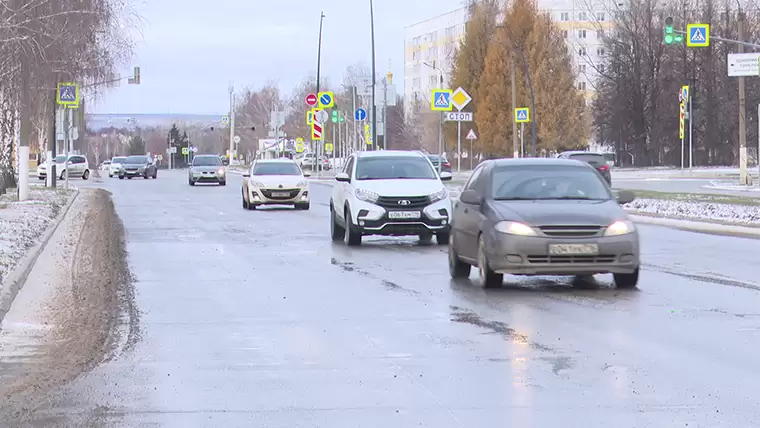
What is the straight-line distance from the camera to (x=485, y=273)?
1508 centimetres

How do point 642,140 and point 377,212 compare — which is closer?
point 377,212

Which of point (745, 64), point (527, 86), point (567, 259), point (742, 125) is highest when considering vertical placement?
point (527, 86)

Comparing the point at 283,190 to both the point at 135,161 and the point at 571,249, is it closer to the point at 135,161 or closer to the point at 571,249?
the point at 571,249

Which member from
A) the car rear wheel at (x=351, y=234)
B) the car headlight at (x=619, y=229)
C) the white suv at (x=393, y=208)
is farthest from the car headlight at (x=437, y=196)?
the car headlight at (x=619, y=229)

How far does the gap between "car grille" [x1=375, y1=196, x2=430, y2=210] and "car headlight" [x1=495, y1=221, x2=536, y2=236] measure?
7748 mm

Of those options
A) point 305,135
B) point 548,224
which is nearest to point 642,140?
point 305,135

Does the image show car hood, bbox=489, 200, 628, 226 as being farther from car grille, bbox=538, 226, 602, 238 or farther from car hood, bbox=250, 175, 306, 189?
car hood, bbox=250, 175, 306, 189

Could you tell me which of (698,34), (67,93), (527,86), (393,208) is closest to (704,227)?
(393,208)

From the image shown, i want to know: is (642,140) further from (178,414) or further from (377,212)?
(178,414)

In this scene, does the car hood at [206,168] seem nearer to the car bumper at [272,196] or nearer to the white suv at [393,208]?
the car bumper at [272,196]

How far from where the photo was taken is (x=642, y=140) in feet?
320

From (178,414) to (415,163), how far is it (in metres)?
16.6

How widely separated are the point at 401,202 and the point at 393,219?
0.33m

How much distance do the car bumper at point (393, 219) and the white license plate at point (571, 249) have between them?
807 cm
